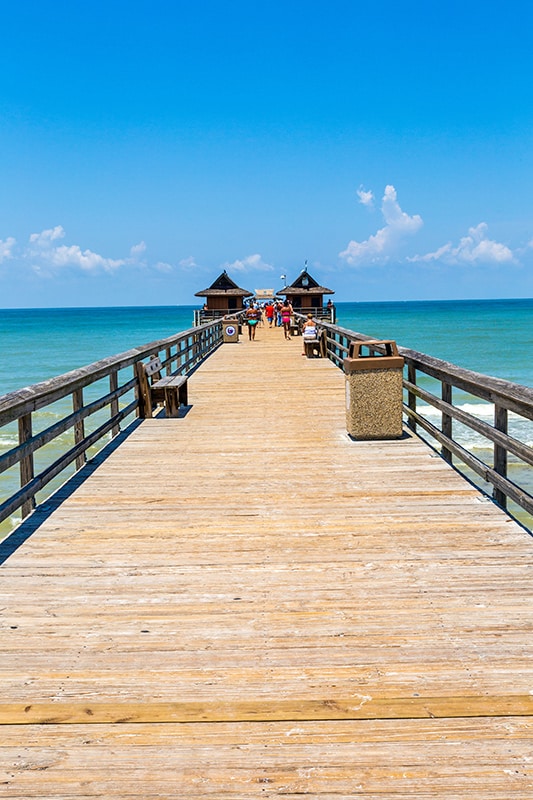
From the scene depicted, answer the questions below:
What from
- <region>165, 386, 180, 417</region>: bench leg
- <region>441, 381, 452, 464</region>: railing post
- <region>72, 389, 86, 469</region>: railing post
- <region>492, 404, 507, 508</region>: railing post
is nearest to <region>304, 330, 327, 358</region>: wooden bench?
<region>165, 386, 180, 417</region>: bench leg

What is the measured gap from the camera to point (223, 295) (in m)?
61.9

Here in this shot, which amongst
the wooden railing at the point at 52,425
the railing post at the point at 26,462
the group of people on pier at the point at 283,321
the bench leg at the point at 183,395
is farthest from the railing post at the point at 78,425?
the group of people on pier at the point at 283,321

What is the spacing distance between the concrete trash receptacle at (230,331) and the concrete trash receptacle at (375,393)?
19812 mm

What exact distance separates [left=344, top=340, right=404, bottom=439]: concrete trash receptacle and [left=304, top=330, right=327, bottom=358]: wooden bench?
10976 mm

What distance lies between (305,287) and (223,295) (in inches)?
302

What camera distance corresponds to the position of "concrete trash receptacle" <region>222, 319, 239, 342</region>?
1109 inches

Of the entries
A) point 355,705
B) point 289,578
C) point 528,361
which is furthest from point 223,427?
point 528,361

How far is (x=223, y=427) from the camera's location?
945cm

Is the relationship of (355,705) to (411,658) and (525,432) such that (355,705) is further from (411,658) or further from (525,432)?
(525,432)

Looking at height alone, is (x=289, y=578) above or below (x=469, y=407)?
above

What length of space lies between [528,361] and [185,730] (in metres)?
53.2

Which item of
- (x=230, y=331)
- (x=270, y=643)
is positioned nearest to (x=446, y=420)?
(x=270, y=643)

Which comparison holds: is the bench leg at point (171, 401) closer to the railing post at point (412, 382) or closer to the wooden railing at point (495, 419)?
the railing post at point (412, 382)

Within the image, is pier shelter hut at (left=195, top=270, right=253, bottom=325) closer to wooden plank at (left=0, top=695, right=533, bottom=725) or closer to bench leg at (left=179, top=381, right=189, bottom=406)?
bench leg at (left=179, top=381, right=189, bottom=406)
